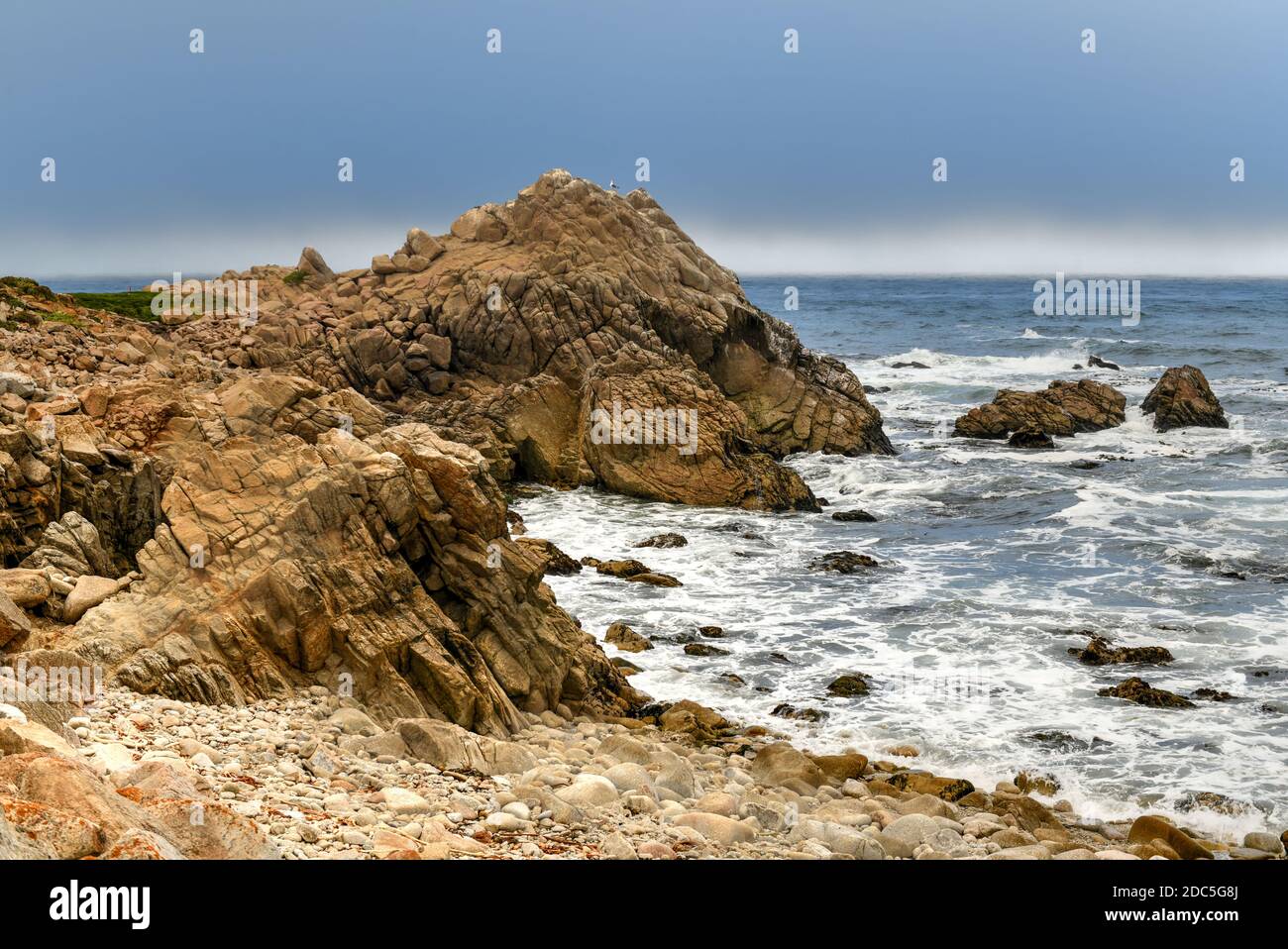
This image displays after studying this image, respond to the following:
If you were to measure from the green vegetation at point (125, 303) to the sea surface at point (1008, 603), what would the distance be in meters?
24.9

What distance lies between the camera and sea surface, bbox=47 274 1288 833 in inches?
736

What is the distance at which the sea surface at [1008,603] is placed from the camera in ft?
61.3

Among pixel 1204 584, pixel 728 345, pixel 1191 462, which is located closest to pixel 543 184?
pixel 728 345

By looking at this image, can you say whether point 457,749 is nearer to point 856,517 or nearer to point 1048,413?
point 856,517

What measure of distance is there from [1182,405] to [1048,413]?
6.46 meters

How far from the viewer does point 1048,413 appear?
2002 inches

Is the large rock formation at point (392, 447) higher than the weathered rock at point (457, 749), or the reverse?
the large rock formation at point (392, 447)

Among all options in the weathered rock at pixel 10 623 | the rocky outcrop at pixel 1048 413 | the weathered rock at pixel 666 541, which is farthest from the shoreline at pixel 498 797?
the rocky outcrop at pixel 1048 413

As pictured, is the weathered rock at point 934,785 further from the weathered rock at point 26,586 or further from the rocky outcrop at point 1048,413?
the rocky outcrop at point 1048,413

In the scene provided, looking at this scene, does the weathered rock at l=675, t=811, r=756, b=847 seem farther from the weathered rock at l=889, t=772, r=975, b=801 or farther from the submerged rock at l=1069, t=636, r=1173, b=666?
the submerged rock at l=1069, t=636, r=1173, b=666

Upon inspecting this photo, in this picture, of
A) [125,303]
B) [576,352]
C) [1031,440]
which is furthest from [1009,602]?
[125,303]

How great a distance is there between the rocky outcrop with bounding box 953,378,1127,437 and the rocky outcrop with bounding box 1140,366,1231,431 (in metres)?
1.57
